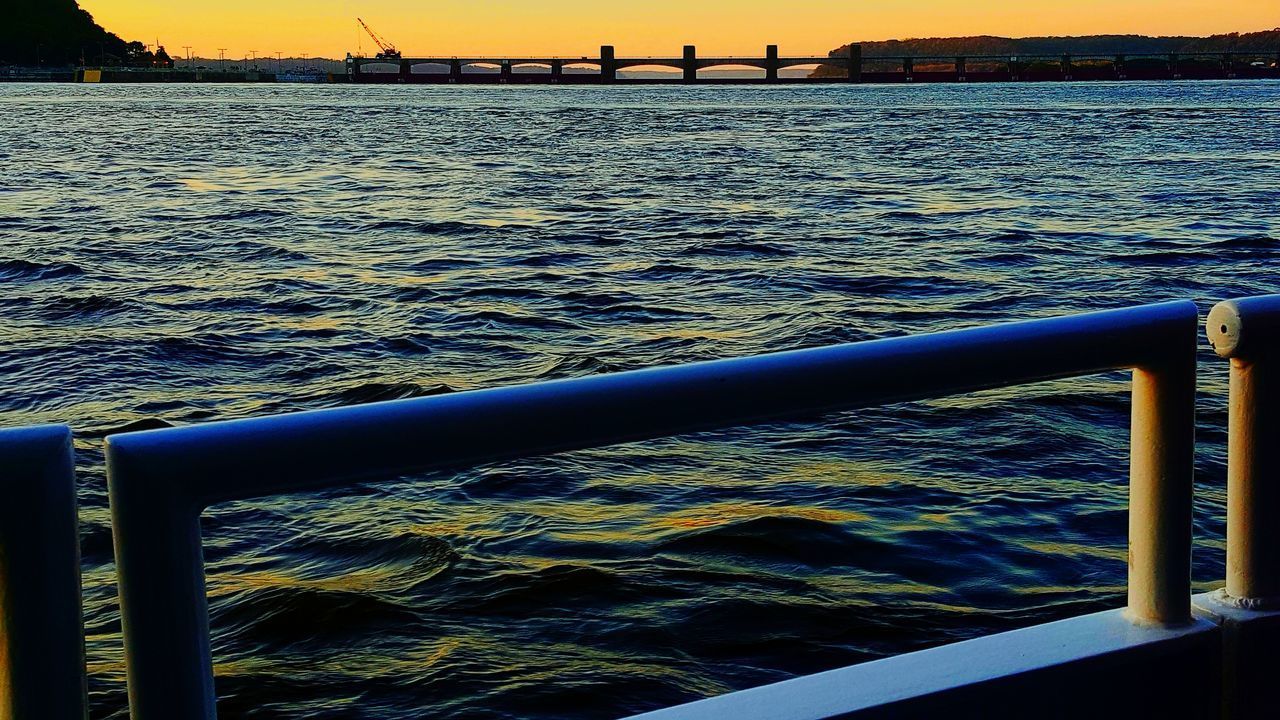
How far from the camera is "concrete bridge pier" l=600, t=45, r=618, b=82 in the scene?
578 feet

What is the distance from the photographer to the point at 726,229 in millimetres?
21969

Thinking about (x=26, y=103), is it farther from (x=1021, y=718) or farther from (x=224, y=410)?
(x=1021, y=718)

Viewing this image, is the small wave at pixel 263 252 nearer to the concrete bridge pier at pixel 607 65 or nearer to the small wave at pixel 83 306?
the small wave at pixel 83 306

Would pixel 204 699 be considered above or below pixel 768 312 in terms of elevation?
above

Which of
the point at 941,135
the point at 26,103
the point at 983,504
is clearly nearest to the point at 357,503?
the point at 983,504

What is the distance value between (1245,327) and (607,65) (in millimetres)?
181181

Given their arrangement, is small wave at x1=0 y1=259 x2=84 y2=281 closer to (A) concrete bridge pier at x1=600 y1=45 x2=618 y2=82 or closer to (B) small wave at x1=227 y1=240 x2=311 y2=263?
(B) small wave at x1=227 y1=240 x2=311 y2=263

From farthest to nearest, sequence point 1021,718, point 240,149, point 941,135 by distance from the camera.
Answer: point 941,135 → point 240,149 → point 1021,718

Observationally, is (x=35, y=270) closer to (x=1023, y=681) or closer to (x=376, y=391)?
(x=376, y=391)

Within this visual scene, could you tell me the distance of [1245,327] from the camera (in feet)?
5.52

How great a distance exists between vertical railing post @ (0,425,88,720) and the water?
4057 millimetres

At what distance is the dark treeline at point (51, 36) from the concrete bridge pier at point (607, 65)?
2759 inches

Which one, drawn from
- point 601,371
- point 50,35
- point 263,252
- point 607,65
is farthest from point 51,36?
point 601,371

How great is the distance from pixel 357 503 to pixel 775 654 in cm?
300
